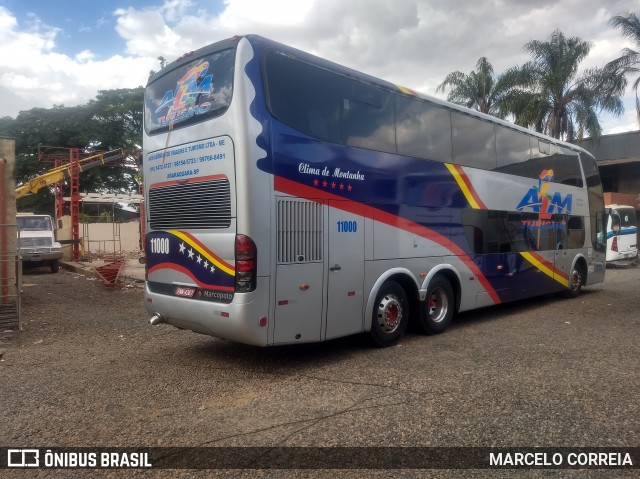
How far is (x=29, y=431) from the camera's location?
429 centimetres

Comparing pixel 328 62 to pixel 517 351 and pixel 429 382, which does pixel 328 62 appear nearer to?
pixel 429 382

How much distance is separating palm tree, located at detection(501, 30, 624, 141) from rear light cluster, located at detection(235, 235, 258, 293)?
922 inches

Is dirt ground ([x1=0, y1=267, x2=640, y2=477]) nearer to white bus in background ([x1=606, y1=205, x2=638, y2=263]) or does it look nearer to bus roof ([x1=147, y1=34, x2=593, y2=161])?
bus roof ([x1=147, y1=34, x2=593, y2=161])

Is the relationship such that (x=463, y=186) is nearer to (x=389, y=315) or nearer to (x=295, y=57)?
(x=389, y=315)

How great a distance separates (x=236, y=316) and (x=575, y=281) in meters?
9.71

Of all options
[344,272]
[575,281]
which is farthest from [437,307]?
[575,281]

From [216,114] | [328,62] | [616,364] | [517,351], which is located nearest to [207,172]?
[216,114]

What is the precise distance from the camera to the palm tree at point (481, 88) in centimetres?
2690

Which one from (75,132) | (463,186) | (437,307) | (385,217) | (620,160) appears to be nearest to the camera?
(385,217)

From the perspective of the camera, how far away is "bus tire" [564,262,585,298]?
1198 centimetres

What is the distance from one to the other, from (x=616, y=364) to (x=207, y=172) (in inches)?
214

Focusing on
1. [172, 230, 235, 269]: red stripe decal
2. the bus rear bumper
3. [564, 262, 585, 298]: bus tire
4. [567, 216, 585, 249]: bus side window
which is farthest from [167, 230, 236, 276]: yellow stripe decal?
[564, 262, 585, 298]: bus tire

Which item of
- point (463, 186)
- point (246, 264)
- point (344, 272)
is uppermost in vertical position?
point (463, 186)

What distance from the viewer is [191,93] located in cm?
619
